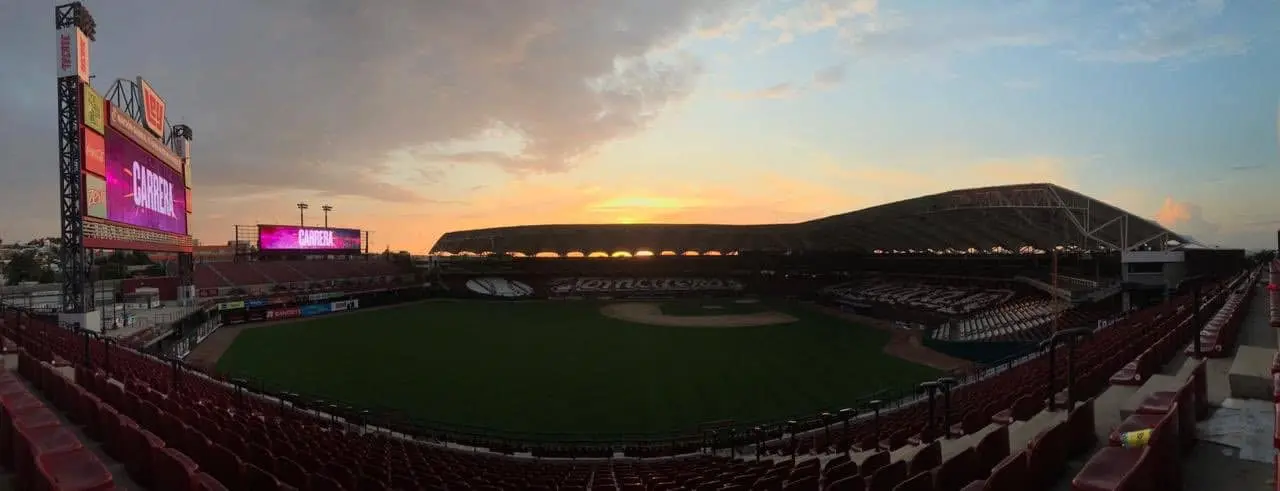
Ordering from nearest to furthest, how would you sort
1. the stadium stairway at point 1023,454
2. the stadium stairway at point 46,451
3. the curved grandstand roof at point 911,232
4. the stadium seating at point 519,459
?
the stadium stairway at point 46,451
the stadium stairway at point 1023,454
the stadium seating at point 519,459
the curved grandstand roof at point 911,232

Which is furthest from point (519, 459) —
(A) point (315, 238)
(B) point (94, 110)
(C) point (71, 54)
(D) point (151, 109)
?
(A) point (315, 238)

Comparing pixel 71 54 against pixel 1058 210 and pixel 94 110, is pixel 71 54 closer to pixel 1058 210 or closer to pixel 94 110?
pixel 94 110

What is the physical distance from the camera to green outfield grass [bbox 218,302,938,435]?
21.2m

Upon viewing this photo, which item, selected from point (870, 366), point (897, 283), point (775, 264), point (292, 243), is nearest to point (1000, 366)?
point (870, 366)

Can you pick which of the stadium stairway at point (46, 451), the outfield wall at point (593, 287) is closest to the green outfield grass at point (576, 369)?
the stadium stairway at point (46, 451)

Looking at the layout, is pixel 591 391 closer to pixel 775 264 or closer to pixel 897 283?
pixel 897 283

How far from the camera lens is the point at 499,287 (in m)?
68.6

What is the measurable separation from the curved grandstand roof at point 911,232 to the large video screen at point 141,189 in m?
43.0

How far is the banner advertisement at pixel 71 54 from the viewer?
24.7 m

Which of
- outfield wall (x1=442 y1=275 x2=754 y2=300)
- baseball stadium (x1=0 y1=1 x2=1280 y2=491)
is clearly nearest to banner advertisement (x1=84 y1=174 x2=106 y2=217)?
baseball stadium (x1=0 y1=1 x2=1280 y2=491)

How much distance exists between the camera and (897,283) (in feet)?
186

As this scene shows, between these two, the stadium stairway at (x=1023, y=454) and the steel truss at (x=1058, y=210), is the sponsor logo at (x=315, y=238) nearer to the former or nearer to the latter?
the steel truss at (x=1058, y=210)

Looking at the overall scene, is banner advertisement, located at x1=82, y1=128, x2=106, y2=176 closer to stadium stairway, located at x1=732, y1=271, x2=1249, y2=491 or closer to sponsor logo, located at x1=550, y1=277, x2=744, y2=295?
stadium stairway, located at x1=732, y1=271, x2=1249, y2=491

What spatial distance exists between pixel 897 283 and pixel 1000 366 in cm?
3405
